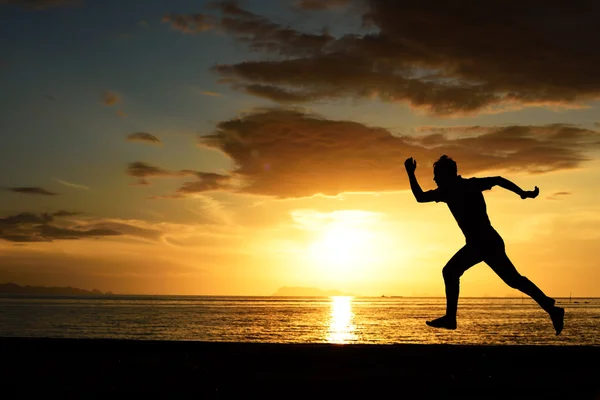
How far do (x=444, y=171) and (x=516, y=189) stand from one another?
927 millimetres

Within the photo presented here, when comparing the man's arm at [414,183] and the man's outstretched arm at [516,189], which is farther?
the man's arm at [414,183]

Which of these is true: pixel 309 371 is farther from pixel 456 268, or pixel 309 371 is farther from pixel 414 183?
pixel 414 183

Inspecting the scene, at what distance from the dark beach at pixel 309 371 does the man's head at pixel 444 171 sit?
2400mm

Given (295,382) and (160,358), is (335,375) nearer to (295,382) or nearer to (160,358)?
(295,382)

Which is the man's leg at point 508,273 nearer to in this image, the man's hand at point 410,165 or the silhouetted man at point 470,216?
the silhouetted man at point 470,216

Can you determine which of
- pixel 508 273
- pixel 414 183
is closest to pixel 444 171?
pixel 414 183

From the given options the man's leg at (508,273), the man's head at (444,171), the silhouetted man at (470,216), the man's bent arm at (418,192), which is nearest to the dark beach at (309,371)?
the man's leg at (508,273)

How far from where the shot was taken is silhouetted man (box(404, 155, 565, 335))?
7945mm

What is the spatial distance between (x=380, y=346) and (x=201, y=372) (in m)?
4.07

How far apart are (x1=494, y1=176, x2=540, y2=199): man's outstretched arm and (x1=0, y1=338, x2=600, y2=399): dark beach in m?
2.20

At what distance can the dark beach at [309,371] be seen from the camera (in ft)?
20.7

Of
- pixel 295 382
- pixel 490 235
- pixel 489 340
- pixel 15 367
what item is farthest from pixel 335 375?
pixel 489 340

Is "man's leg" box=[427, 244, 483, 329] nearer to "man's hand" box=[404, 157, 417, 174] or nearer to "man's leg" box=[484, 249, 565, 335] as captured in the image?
"man's leg" box=[484, 249, 565, 335]

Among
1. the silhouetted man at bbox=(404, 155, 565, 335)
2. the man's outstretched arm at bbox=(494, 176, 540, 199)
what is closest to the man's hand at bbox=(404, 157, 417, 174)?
the silhouetted man at bbox=(404, 155, 565, 335)
